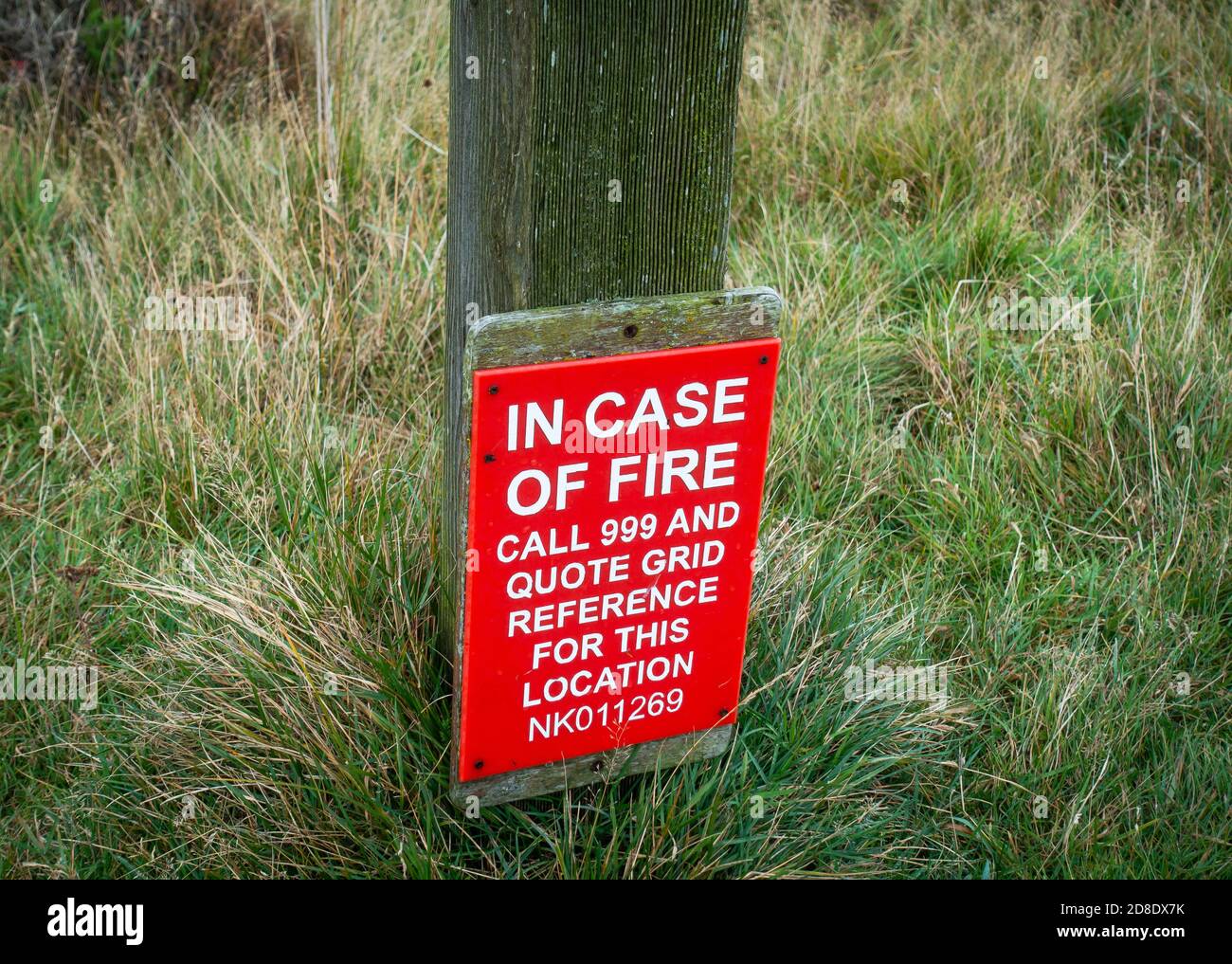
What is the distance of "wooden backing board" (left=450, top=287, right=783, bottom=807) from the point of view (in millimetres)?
1902

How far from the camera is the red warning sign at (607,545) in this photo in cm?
196

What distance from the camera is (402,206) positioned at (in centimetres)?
412

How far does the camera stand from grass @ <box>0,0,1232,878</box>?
232 cm

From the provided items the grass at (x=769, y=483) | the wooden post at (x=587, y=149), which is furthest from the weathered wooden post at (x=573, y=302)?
the grass at (x=769, y=483)

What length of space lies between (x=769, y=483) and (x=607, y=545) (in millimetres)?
1154

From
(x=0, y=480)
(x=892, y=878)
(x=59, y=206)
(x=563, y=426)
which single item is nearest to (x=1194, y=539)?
(x=892, y=878)

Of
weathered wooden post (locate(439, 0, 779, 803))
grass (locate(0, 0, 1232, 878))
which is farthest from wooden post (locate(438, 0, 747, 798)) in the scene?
grass (locate(0, 0, 1232, 878))

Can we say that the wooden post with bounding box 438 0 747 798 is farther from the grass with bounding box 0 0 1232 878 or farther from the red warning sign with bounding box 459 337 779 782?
the grass with bounding box 0 0 1232 878

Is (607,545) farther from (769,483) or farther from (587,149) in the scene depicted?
(769,483)

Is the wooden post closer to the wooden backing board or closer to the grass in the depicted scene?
the wooden backing board

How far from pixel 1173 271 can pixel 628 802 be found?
9.28ft

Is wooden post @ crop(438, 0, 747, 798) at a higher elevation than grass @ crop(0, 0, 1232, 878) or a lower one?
higher

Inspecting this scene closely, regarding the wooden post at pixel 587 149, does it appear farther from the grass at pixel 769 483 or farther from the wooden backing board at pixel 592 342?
the grass at pixel 769 483

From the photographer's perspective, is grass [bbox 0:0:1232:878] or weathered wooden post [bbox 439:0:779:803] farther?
grass [bbox 0:0:1232:878]
